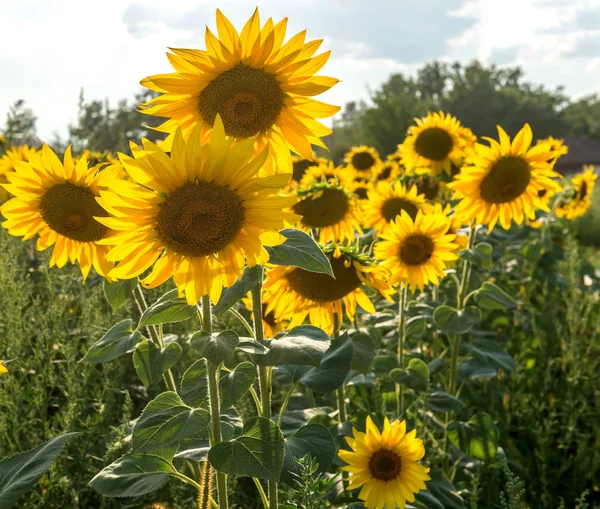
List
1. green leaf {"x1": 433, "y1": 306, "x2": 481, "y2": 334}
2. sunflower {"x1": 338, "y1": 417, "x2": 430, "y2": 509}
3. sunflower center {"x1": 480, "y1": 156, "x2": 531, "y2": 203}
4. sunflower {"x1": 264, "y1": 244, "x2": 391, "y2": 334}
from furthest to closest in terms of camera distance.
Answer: sunflower center {"x1": 480, "y1": 156, "x2": 531, "y2": 203}, green leaf {"x1": 433, "y1": 306, "x2": 481, "y2": 334}, sunflower {"x1": 264, "y1": 244, "x2": 391, "y2": 334}, sunflower {"x1": 338, "y1": 417, "x2": 430, "y2": 509}

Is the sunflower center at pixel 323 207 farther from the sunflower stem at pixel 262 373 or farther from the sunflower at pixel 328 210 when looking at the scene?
the sunflower stem at pixel 262 373

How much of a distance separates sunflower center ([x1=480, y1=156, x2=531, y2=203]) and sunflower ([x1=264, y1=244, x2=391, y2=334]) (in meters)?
0.88

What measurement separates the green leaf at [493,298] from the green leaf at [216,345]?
1.79m

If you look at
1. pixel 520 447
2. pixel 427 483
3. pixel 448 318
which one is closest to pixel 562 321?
pixel 520 447

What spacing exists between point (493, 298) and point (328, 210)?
1072 mm

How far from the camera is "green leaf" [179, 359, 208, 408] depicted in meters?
1.84

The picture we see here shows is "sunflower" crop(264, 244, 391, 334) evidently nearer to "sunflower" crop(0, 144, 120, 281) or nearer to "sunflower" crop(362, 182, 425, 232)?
"sunflower" crop(0, 144, 120, 281)

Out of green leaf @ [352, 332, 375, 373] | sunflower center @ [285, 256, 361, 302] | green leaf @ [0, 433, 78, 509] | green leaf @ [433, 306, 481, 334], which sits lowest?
green leaf @ [0, 433, 78, 509]

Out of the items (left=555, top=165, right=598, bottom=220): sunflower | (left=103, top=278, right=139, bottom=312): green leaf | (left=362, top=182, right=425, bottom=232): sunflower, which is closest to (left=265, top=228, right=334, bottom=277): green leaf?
(left=103, top=278, right=139, bottom=312): green leaf

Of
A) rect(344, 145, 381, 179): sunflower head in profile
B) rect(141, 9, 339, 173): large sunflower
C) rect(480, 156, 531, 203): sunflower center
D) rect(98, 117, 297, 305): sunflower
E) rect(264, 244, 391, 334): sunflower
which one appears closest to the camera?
rect(98, 117, 297, 305): sunflower

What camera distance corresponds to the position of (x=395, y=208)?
3684 millimetres

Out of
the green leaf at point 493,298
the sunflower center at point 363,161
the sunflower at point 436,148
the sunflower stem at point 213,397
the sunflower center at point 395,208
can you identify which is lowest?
the sunflower stem at point 213,397

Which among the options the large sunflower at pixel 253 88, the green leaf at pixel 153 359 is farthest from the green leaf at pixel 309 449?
the large sunflower at pixel 253 88

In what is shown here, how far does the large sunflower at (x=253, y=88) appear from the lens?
167 cm
